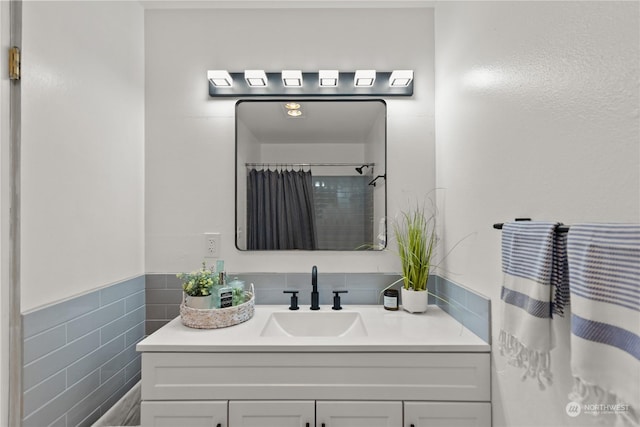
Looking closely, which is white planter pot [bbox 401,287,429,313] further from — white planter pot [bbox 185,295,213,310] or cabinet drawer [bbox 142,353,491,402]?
white planter pot [bbox 185,295,213,310]

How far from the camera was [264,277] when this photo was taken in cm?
173

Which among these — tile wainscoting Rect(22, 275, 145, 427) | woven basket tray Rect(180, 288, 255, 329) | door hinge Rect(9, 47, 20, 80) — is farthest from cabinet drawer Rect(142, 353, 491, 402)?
door hinge Rect(9, 47, 20, 80)

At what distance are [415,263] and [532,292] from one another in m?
0.84

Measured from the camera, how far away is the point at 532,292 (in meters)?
0.75

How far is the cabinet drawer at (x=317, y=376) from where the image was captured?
1161 millimetres

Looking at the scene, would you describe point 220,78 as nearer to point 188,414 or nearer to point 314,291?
point 314,291

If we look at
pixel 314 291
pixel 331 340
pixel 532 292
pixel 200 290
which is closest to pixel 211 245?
pixel 200 290

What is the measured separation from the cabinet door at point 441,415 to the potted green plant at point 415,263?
1.51ft

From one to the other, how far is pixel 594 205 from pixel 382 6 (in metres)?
1.52

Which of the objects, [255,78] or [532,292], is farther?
[255,78]

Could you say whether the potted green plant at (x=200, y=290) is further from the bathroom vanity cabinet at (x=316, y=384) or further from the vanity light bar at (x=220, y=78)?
the vanity light bar at (x=220, y=78)

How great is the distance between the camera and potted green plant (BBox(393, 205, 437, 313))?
156 centimetres

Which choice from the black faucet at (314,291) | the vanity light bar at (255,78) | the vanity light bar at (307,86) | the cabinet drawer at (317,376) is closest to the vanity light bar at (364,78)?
the vanity light bar at (307,86)

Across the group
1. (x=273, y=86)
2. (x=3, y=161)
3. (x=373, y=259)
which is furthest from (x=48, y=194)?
(x=373, y=259)
